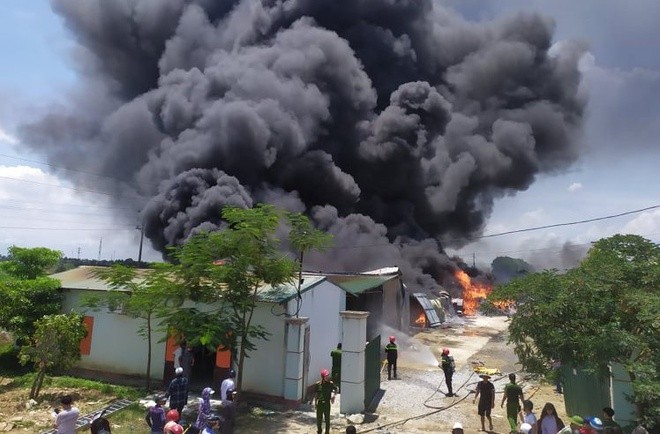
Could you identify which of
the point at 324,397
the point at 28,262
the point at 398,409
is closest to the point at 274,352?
the point at 324,397

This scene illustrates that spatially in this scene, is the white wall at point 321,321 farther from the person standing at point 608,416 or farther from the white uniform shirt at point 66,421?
the person standing at point 608,416

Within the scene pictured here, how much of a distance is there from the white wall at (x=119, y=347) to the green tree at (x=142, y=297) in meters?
0.25

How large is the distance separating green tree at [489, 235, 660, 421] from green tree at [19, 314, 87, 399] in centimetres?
1086

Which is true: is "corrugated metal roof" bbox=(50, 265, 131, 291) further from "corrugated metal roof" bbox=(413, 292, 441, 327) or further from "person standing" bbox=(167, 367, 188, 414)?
"corrugated metal roof" bbox=(413, 292, 441, 327)

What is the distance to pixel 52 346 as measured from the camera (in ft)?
39.7

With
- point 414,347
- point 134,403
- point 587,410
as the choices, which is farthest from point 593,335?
point 414,347

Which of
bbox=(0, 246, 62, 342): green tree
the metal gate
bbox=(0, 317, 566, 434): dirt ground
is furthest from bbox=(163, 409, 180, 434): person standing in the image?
bbox=(0, 246, 62, 342): green tree

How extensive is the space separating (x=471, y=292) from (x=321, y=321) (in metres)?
35.9

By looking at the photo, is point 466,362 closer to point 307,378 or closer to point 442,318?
point 307,378

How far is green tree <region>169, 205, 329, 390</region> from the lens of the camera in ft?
36.8

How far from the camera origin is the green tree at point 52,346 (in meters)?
12.0

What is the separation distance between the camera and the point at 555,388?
13.8 m

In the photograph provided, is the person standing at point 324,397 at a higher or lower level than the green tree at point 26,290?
lower

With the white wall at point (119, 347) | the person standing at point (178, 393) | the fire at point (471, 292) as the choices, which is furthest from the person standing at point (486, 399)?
the fire at point (471, 292)
